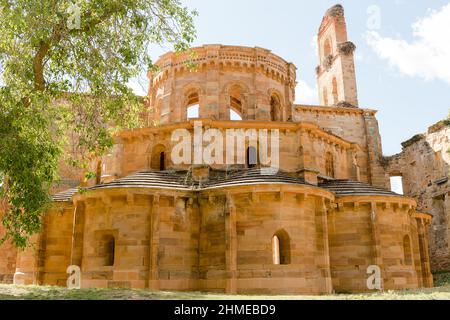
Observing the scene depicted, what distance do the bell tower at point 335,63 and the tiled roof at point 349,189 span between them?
609 inches

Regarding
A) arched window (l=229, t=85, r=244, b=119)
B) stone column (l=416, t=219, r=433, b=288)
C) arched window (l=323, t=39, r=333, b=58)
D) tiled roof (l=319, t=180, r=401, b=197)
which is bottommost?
stone column (l=416, t=219, r=433, b=288)

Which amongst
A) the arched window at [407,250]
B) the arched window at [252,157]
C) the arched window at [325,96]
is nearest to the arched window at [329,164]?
the arched window at [252,157]

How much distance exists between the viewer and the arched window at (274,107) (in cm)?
2721

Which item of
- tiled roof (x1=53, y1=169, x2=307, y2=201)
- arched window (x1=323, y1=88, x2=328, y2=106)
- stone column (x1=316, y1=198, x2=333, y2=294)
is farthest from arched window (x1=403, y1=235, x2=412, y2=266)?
arched window (x1=323, y1=88, x2=328, y2=106)

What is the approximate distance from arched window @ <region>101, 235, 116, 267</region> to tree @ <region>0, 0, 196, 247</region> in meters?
4.58

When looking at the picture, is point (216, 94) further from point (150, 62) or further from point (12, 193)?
point (12, 193)

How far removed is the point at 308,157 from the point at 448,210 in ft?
42.8

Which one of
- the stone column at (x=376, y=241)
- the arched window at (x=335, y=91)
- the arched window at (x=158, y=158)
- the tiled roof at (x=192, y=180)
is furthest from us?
the arched window at (x=335, y=91)

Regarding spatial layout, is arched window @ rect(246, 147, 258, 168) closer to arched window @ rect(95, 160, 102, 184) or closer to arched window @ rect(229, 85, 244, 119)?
arched window @ rect(229, 85, 244, 119)

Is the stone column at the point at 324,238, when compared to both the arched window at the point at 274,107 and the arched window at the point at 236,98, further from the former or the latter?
the arched window at the point at 274,107

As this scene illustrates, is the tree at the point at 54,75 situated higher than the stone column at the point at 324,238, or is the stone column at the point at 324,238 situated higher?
the tree at the point at 54,75

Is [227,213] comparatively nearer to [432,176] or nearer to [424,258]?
[424,258]

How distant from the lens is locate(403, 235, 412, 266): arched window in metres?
20.8

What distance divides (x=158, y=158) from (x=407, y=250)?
527 inches
